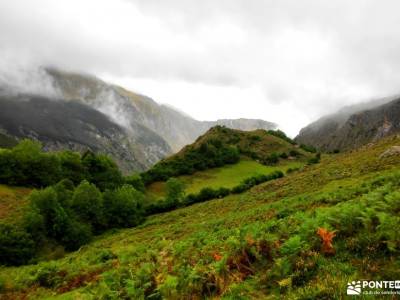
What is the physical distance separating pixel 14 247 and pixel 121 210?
22686 millimetres

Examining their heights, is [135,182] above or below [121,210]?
above

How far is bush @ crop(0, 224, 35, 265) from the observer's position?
48375mm

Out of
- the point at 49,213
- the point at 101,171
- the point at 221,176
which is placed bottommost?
the point at 49,213

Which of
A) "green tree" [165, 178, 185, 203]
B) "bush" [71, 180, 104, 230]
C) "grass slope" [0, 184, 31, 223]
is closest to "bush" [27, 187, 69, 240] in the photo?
"bush" [71, 180, 104, 230]

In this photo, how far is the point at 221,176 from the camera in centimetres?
11188

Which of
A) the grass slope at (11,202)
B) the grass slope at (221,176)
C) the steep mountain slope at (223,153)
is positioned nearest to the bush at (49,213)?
the grass slope at (11,202)

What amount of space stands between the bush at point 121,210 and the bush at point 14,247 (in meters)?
18.7

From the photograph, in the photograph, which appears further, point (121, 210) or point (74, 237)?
point (121, 210)

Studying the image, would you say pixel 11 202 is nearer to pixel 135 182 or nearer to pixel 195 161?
pixel 135 182

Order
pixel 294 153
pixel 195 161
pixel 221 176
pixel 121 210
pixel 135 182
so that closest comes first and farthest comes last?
pixel 121 210 → pixel 135 182 → pixel 221 176 → pixel 195 161 → pixel 294 153

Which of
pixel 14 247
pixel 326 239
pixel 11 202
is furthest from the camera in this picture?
pixel 11 202

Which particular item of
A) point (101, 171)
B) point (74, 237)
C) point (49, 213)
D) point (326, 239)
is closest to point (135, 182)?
point (101, 171)

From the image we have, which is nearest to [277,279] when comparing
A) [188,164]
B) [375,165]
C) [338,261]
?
[338,261]

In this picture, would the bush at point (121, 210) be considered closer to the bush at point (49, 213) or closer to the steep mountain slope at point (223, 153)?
the bush at point (49, 213)
